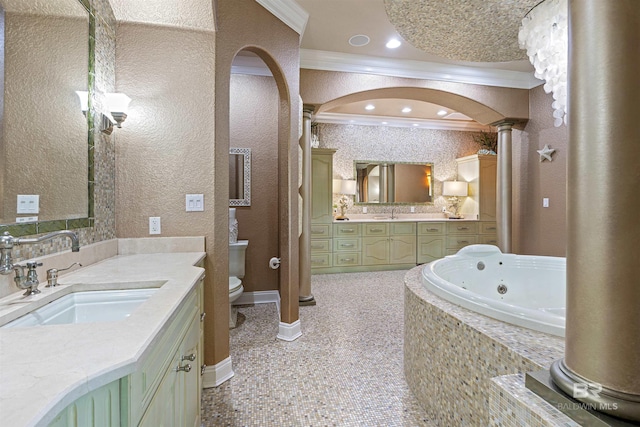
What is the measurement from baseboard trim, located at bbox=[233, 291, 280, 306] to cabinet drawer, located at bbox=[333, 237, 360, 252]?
1633 mm

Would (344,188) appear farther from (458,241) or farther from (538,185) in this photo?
(538,185)

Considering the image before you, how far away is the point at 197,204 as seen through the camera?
77.4 inches

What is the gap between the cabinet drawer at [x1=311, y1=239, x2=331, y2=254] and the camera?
4836mm

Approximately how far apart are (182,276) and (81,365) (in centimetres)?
75

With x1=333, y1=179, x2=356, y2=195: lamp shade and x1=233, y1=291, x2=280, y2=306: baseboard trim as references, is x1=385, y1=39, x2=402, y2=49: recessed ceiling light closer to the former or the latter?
x1=333, y1=179, x2=356, y2=195: lamp shade

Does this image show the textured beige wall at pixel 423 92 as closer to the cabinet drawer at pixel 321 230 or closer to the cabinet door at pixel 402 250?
the cabinet drawer at pixel 321 230

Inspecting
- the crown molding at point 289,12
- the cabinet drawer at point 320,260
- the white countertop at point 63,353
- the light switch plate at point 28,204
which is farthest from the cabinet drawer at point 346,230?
the light switch plate at point 28,204

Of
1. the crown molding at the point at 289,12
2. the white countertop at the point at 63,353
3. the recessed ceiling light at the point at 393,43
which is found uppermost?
the recessed ceiling light at the point at 393,43

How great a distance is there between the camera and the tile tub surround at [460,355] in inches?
44.9

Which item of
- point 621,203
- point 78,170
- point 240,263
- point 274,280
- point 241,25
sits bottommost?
point 274,280

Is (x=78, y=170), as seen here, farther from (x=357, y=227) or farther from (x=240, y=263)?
(x=357, y=227)

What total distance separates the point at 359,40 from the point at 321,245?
9.46 ft

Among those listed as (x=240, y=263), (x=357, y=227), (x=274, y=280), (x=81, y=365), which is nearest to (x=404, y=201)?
→ (x=357, y=227)

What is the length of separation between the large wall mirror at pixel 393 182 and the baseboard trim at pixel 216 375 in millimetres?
4086
